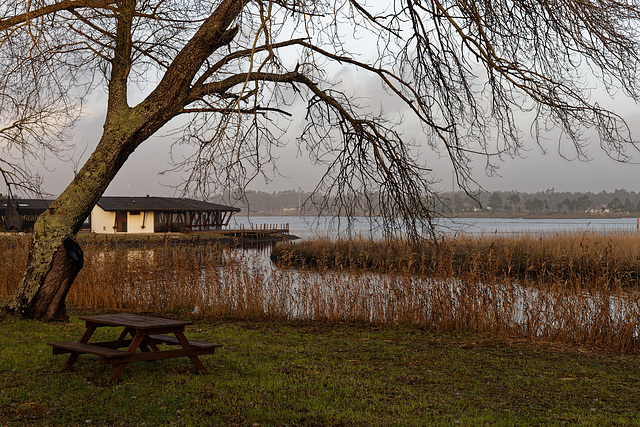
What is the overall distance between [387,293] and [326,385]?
15.5 ft

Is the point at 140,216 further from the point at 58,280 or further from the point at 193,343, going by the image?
the point at 193,343

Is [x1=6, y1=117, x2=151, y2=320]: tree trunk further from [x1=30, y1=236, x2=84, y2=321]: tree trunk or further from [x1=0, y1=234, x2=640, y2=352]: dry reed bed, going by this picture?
[x1=0, y1=234, x2=640, y2=352]: dry reed bed

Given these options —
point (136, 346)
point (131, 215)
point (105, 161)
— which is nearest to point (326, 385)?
point (136, 346)

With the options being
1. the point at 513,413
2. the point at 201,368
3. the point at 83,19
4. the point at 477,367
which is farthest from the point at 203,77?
the point at 513,413

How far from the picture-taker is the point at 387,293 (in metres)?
9.84

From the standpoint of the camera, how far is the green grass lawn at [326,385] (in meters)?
4.31

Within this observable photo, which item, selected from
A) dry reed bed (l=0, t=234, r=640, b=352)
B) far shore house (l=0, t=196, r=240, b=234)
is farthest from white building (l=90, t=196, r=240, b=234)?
dry reed bed (l=0, t=234, r=640, b=352)

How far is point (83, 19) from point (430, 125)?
5.26 meters

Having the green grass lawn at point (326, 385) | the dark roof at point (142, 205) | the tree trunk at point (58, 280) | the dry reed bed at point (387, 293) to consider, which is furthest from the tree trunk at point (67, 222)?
the dark roof at point (142, 205)

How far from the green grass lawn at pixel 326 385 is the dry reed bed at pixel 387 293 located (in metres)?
0.70

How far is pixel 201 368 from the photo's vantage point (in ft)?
17.9

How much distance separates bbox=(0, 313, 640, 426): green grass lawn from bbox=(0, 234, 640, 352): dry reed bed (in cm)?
70

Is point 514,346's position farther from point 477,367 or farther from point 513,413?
point 513,413

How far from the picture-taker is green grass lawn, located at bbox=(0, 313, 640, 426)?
4.31 metres
